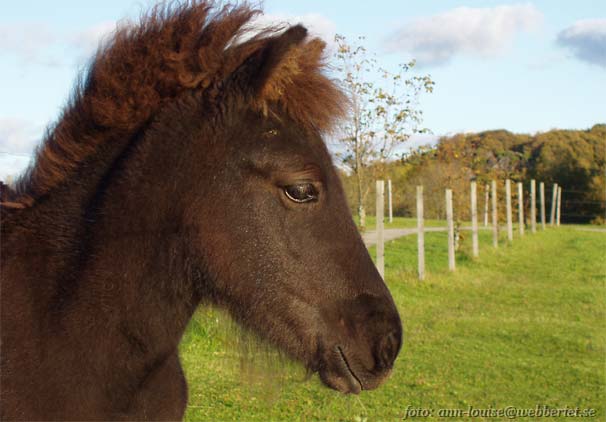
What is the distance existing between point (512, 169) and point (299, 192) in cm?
3268

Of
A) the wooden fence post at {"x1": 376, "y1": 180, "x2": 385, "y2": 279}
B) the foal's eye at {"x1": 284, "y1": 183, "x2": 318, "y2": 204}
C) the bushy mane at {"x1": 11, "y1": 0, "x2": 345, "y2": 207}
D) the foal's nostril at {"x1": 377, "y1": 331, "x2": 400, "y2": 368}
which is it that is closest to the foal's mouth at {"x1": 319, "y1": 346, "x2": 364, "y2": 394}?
the foal's nostril at {"x1": 377, "y1": 331, "x2": 400, "y2": 368}

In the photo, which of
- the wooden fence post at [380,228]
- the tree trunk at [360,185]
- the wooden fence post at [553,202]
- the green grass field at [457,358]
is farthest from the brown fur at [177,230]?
the wooden fence post at [553,202]

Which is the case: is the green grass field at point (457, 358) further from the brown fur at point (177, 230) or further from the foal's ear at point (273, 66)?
the foal's ear at point (273, 66)

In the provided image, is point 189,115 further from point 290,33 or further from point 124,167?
point 290,33

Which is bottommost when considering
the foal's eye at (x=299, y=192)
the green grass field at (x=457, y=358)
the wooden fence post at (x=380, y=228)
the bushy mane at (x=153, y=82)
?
the green grass field at (x=457, y=358)

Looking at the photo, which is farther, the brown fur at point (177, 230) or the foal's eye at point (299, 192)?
the foal's eye at point (299, 192)

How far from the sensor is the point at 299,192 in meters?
2.63

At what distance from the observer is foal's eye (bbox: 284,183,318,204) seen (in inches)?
103

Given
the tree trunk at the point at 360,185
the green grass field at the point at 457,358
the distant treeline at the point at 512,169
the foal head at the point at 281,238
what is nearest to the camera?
the foal head at the point at 281,238

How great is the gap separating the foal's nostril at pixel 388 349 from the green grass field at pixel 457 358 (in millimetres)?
398

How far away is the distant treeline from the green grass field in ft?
13.0

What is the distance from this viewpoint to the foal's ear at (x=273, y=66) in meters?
2.45

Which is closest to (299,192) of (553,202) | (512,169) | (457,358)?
(457,358)

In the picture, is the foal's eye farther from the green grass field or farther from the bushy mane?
the green grass field
